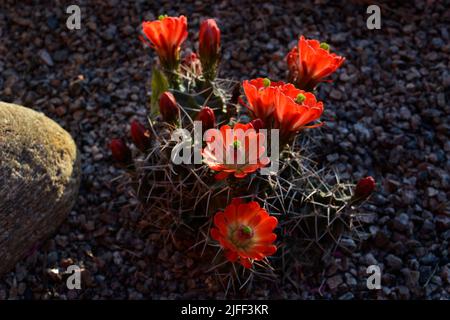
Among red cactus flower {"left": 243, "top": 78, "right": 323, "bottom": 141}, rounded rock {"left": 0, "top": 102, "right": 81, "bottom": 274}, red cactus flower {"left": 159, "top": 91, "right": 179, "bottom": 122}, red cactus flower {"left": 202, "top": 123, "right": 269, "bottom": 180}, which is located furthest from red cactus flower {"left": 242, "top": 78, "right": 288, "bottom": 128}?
rounded rock {"left": 0, "top": 102, "right": 81, "bottom": 274}

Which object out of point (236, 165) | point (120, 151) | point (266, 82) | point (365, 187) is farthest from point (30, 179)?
point (365, 187)

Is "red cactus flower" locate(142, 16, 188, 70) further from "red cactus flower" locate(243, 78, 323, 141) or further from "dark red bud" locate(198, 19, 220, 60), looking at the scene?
"red cactus flower" locate(243, 78, 323, 141)

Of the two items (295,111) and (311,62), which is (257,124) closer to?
(295,111)

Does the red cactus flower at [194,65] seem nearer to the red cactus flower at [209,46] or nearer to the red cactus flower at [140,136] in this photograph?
the red cactus flower at [209,46]

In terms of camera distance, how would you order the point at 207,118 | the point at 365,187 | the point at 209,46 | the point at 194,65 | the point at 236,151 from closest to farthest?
the point at 236,151
the point at 207,118
the point at 365,187
the point at 209,46
the point at 194,65

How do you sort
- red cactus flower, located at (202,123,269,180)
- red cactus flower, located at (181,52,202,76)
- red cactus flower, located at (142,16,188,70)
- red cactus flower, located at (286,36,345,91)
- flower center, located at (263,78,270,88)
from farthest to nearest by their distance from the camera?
red cactus flower, located at (181,52,202,76)
red cactus flower, located at (142,16,188,70)
red cactus flower, located at (286,36,345,91)
flower center, located at (263,78,270,88)
red cactus flower, located at (202,123,269,180)

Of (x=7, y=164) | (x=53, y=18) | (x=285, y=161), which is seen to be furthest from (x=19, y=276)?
(x=53, y=18)
